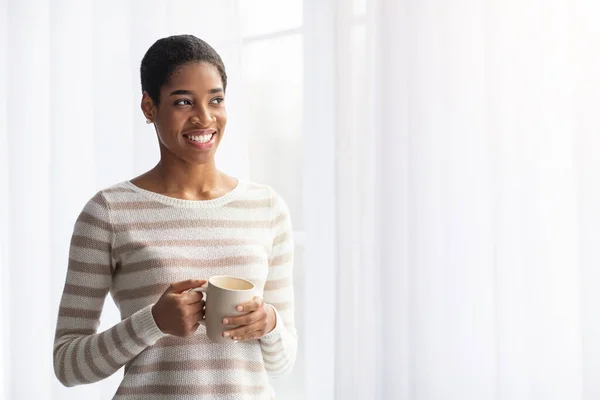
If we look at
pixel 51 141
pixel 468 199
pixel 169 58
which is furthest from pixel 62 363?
pixel 51 141

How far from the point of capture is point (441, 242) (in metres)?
1.65

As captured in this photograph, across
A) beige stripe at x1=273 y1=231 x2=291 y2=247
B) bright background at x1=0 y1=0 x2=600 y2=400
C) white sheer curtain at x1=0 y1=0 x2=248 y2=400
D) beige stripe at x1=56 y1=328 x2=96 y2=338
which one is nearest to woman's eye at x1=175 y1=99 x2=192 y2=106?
beige stripe at x1=273 y1=231 x2=291 y2=247

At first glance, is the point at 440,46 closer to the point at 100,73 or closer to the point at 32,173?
the point at 100,73

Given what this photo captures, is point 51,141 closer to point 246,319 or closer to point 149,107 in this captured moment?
point 149,107

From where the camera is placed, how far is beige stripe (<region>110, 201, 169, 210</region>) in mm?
1149

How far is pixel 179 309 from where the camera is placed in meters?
1.03

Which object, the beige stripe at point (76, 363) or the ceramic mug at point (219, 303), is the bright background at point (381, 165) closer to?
the ceramic mug at point (219, 303)

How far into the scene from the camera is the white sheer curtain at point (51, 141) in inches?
92.3

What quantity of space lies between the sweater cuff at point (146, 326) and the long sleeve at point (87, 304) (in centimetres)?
4

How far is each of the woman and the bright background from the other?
0.55m

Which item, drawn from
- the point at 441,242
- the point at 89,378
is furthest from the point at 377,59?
the point at 89,378

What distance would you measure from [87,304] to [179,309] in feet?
0.62

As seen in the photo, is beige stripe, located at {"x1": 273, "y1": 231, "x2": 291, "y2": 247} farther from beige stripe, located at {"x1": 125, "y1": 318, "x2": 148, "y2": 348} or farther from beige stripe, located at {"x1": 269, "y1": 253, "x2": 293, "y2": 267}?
beige stripe, located at {"x1": 125, "y1": 318, "x2": 148, "y2": 348}

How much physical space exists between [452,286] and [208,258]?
669mm
